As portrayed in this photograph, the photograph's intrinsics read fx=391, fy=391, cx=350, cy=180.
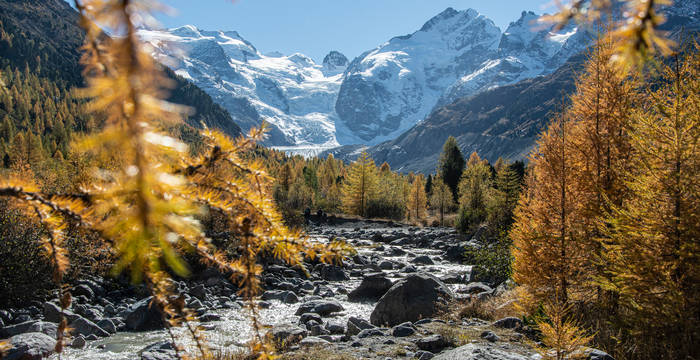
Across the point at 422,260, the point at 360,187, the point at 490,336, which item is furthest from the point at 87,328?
Result: the point at 360,187

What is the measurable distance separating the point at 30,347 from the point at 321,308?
6692 millimetres

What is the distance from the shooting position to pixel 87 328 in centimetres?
910

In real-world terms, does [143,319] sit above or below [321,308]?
above

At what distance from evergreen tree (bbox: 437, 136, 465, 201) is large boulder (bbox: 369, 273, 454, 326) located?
160ft

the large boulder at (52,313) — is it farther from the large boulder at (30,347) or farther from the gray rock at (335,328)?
the gray rock at (335,328)

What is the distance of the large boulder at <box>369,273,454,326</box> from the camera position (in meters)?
9.75

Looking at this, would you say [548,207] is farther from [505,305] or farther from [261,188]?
[261,188]

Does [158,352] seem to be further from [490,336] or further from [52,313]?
[490,336]

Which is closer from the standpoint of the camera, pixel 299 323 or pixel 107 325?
pixel 107 325

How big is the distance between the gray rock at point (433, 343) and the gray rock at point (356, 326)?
2232mm

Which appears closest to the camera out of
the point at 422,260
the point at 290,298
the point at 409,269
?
the point at 290,298

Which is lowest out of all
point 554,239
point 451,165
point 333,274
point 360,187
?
point 333,274

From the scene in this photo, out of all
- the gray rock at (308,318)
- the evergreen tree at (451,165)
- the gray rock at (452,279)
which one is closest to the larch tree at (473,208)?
the gray rock at (452,279)

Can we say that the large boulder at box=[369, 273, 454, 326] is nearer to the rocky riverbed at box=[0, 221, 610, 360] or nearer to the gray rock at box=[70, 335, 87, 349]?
the rocky riverbed at box=[0, 221, 610, 360]
